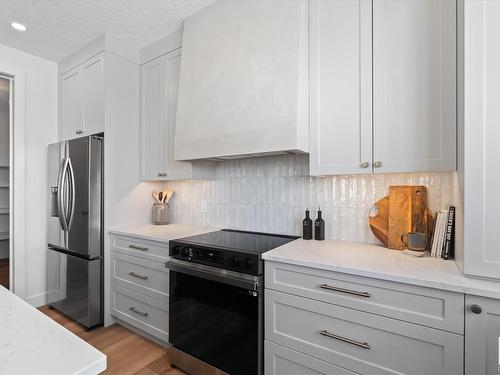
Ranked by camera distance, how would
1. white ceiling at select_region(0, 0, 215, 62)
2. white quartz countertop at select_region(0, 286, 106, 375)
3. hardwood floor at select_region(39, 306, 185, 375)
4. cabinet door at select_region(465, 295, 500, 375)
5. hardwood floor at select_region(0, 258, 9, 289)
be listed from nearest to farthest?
white quartz countertop at select_region(0, 286, 106, 375)
cabinet door at select_region(465, 295, 500, 375)
hardwood floor at select_region(39, 306, 185, 375)
white ceiling at select_region(0, 0, 215, 62)
hardwood floor at select_region(0, 258, 9, 289)

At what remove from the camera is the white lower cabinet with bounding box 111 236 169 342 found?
2135 millimetres

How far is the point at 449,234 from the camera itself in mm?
1457

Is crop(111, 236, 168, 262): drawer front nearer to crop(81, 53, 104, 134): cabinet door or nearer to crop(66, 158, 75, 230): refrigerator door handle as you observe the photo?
crop(66, 158, 75, 230): refrigerator door handle

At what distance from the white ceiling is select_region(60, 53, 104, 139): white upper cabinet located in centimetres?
25

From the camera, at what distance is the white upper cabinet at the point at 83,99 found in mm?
2521

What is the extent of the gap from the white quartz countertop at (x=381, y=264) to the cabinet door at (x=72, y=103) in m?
2.49

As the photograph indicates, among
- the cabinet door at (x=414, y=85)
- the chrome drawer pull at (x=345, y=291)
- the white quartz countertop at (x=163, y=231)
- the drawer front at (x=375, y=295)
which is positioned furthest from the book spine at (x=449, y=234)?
the white quartz countertop at (x=163, y=231)

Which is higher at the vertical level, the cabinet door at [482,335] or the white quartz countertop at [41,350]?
the white quartz countertop at [41,350]

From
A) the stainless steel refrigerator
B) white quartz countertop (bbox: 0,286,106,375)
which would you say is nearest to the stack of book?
white quartz countertop (bbox: 0,286,106,375)

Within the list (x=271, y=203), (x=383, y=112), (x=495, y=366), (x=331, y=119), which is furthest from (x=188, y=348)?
(x=383, y=112)

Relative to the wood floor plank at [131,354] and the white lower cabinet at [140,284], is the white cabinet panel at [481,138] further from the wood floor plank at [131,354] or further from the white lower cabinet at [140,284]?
the wood floor plank at [131,354]

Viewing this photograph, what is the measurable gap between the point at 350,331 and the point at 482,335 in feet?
1.66

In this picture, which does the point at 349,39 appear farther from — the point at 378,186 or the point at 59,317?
the point at 59,317

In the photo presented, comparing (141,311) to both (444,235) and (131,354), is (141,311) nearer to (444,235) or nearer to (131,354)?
(131,354)
